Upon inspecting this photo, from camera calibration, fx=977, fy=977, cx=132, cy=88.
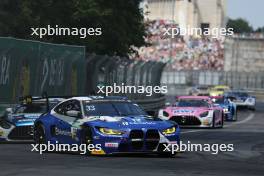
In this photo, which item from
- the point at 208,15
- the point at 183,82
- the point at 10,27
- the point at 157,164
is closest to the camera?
the point at 157,164

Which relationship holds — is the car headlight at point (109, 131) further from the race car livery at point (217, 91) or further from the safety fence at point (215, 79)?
the safety fence at point (215, 79)

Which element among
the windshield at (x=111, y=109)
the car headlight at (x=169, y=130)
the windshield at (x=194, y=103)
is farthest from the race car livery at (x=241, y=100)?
the car headlight at (x=169, y=130)

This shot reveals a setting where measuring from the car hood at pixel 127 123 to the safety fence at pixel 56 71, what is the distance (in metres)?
8.72

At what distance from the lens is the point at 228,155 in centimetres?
1794

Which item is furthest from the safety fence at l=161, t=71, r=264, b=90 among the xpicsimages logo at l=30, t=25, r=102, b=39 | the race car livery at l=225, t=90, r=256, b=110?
the xpicsimages logo at l=30, t=25, r=102, b=39

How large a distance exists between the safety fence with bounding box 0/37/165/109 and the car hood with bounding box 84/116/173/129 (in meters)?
8.72

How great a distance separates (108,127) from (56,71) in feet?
44.8

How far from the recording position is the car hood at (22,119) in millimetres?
21583

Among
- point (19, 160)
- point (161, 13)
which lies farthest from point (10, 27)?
point (161, 13)

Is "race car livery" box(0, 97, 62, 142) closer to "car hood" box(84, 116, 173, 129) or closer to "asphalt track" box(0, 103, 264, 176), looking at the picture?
"asphalt track" box(0, 103, 264, 176)

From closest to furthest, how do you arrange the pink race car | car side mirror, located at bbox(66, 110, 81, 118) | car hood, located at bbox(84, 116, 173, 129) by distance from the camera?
car hood, located at bbox(84, 116, 173, 129) → car side mirror, located at bbox(66, 110, 81, 118) → the pink race car

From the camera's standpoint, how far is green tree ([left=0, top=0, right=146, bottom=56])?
39.8m

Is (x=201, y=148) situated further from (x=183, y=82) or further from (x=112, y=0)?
(x=183, y=82)

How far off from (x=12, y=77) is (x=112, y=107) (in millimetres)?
9100
